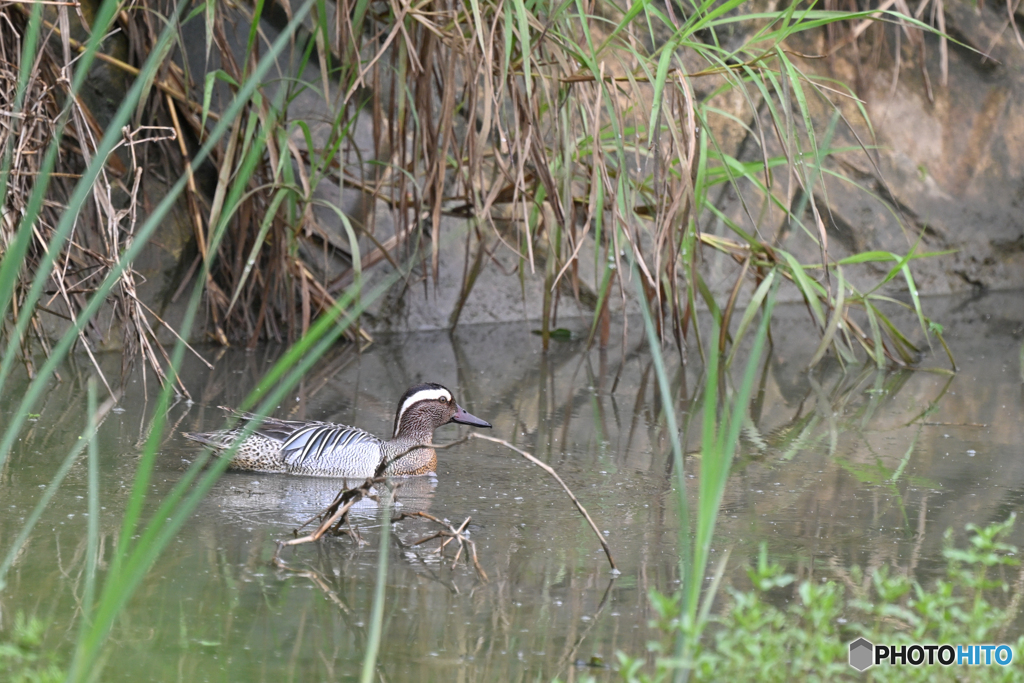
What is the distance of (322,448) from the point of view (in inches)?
163

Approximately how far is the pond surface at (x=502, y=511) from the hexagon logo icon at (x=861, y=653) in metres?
0.47

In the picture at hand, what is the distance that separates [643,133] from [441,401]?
2232 mm

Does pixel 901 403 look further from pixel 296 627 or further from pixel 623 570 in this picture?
pixel 296 627

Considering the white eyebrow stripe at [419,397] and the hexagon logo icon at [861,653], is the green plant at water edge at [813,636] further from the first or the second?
the white eyebrow stripe at [419,397]

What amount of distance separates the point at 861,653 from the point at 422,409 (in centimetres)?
226

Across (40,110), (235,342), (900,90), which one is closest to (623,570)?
(40,110)

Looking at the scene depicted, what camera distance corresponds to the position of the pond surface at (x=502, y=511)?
8.45ft

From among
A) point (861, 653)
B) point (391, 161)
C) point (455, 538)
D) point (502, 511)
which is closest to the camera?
point (861, 653)

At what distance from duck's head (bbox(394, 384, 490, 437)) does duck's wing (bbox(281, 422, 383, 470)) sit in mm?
271

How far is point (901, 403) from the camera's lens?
18.5 ft

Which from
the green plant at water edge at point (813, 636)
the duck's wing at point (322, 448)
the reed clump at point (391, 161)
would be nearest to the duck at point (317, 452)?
the duck's wing at point (322, 448)

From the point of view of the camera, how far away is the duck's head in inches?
174

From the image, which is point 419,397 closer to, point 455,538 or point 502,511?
point 502,511

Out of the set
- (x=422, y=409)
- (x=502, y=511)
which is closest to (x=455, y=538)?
(x=502, y=511)
